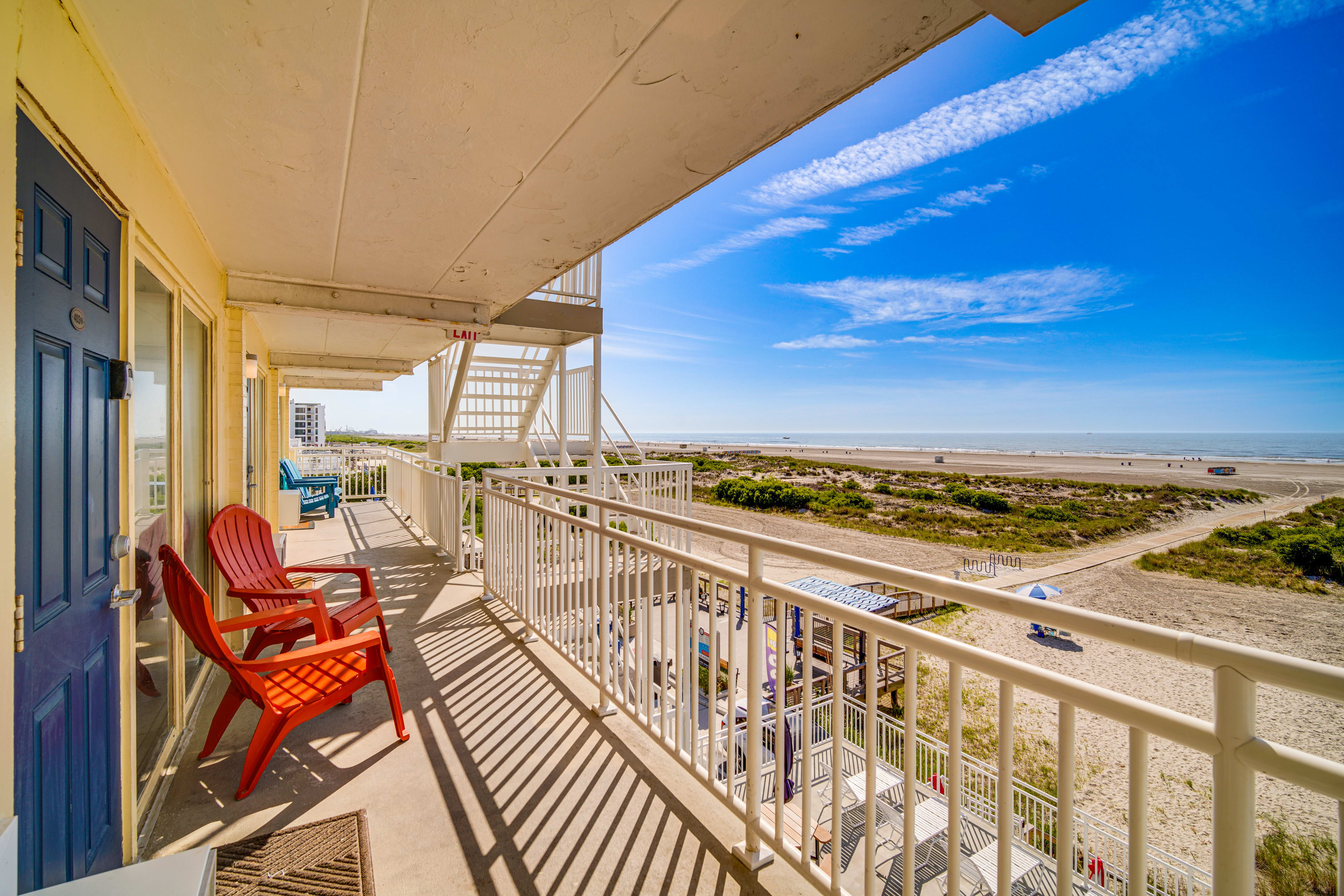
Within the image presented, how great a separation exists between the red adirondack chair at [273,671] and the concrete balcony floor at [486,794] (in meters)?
0.12

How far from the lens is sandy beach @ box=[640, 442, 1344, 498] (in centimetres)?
3594

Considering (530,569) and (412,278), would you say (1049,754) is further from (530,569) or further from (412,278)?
(412,278)

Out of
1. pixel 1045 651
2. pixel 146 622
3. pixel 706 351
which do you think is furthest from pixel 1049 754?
pixel 706 351

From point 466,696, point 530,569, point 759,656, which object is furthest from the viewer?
point 530,569

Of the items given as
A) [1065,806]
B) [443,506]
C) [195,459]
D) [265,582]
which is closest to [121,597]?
[195,459]

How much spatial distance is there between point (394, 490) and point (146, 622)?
22.0 feet

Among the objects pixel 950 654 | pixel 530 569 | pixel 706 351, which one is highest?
pixel 706 351

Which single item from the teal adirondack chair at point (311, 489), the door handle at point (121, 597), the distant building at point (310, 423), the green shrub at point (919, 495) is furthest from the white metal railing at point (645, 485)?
the distant building at point (310, 423)

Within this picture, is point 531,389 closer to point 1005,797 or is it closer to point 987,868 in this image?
point 987,868

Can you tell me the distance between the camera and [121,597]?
1474mm

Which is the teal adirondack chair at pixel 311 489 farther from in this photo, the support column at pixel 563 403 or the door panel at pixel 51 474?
the door panel at pixel 51 474

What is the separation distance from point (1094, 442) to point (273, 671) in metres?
116

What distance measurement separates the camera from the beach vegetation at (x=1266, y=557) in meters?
18.5

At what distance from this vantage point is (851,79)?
140 centimetres
